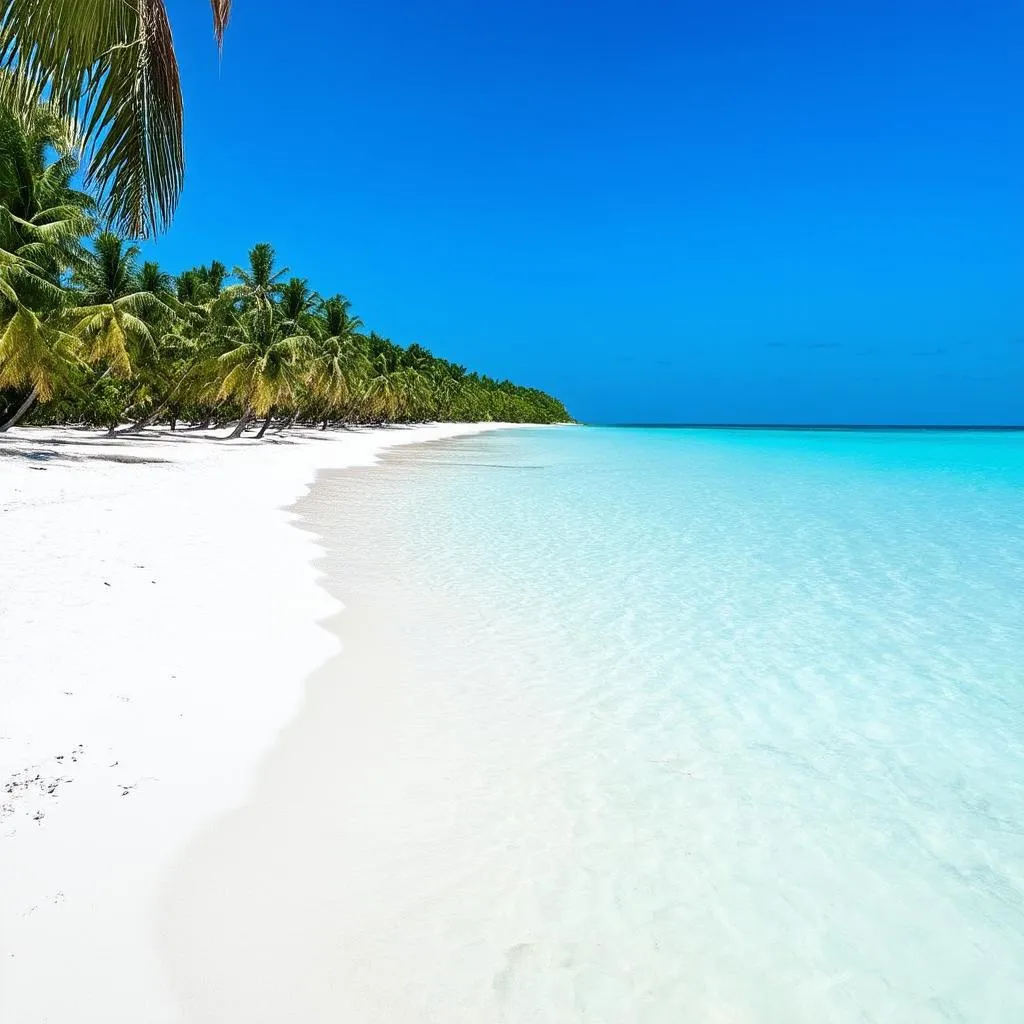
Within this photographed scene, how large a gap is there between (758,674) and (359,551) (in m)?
5.87

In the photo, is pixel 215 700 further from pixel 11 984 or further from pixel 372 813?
pixel 11 984

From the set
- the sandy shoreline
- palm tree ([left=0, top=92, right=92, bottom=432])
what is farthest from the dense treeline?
the sandy shoreline

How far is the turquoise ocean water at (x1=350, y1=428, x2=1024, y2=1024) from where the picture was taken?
2.66 meters

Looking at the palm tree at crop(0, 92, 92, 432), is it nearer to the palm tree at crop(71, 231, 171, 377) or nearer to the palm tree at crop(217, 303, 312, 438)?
the palm tree at crop(71, 231, 171, 377)

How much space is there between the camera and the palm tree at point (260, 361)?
1270 inches

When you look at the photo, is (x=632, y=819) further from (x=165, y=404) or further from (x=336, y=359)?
(x=336, y=359)

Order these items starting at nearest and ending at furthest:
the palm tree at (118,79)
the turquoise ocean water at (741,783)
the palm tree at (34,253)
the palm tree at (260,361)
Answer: the turquoise ocean water at (741,783) → the palm tree at (118,79) → the palm tree at (34,253) → the palm tree at (260,361)

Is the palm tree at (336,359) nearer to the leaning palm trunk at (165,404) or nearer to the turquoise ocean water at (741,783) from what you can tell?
the leaning palm trunk at (165,404)

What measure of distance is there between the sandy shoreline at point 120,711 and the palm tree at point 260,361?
75.8 ft

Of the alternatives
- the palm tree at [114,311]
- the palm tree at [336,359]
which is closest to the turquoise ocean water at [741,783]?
the palm tree at [114,311]

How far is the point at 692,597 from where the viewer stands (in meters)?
8.30

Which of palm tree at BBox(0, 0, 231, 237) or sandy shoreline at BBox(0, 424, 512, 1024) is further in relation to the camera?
palm tree at BBox(0, 0, 231, 237)

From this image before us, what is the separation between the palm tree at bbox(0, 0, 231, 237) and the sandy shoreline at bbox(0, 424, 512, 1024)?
10.4 feet

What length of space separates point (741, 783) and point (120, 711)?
11.9 feet
